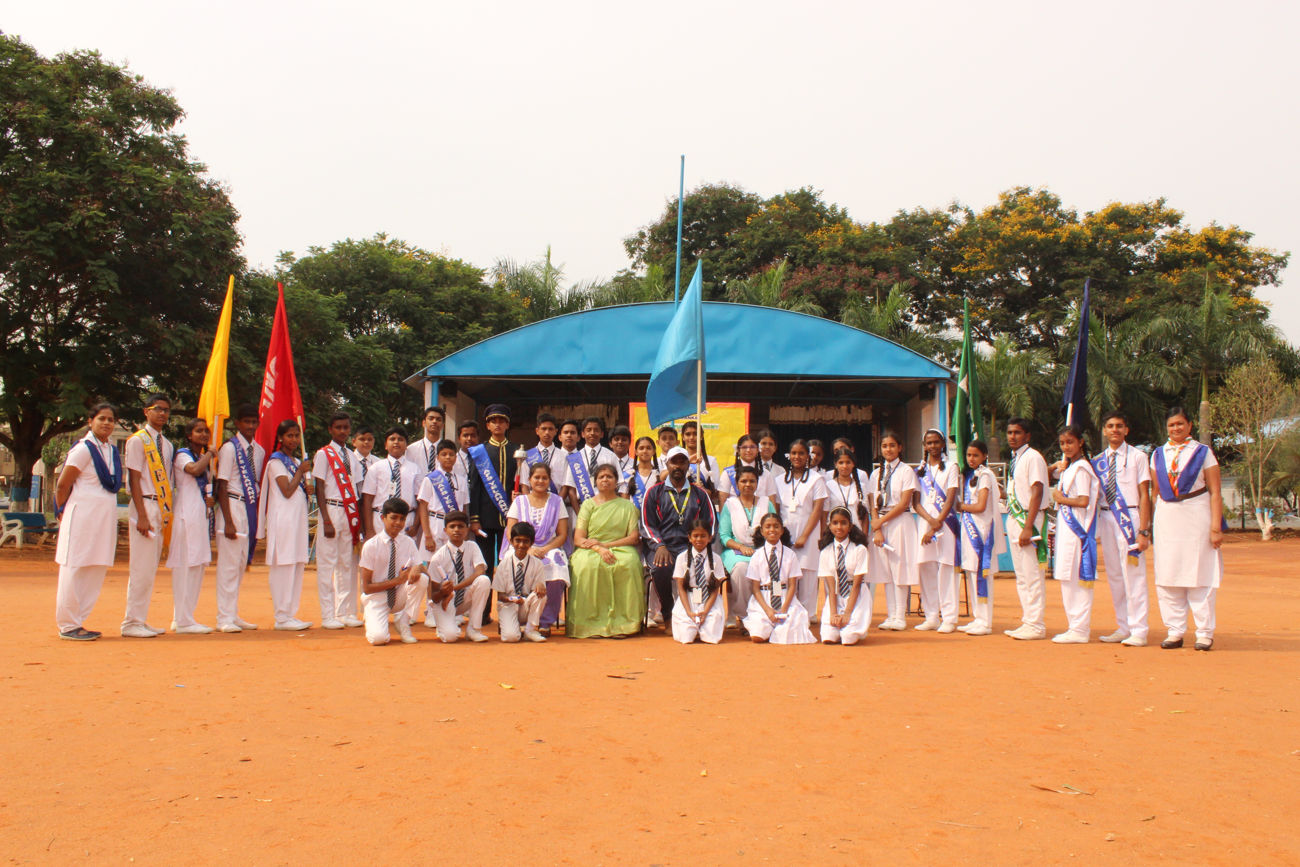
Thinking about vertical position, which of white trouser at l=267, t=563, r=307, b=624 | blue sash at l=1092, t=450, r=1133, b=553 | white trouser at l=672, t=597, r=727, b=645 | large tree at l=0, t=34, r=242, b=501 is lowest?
white trouser at l=672, t=597, r=727, b=645

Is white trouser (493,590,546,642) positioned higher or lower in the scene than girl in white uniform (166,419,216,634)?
lower

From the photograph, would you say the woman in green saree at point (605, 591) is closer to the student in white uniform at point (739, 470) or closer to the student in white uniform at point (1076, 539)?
the student in white uniform at point (739, 470)

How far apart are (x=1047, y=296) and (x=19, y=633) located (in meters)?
27.8

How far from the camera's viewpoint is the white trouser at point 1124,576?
682 cm

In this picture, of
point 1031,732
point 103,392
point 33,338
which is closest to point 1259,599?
point 1031,732

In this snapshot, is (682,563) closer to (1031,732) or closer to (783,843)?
(1031,732)

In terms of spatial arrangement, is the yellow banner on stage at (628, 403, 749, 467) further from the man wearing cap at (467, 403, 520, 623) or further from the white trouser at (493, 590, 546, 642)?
the white trouser at (493, 590, 546, 642)

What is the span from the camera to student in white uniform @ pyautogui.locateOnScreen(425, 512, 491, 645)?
682cm

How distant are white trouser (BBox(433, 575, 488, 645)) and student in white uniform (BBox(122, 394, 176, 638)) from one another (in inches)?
77.3

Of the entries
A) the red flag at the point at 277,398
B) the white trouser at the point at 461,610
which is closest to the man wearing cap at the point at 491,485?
the white trouser at the point at 461,610

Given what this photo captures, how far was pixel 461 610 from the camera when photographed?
22.9ft

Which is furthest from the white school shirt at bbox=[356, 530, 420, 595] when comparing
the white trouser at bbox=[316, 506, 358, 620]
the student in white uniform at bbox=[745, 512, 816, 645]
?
the student in white uniform at bbox=[745, 512, 816, 645]

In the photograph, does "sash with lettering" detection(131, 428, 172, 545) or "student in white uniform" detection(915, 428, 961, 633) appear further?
A: "student in white uniform" detection(915, 428, 961, 633)

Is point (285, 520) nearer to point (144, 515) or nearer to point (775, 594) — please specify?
point (144, 515)
